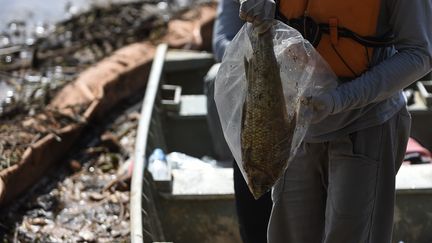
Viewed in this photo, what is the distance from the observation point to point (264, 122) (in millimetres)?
2506

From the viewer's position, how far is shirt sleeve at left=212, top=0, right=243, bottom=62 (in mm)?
2887

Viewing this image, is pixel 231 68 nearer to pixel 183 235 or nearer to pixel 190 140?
pixel 183 235

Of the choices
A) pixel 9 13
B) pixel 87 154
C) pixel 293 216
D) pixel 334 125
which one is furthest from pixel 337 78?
pixel 9 13

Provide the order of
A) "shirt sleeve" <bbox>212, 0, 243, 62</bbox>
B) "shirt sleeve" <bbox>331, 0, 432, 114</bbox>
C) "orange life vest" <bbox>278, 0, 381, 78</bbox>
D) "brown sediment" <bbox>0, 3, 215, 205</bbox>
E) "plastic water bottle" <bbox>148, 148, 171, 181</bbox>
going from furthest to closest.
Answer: "brown sediment" <bbox>0, 3, 215, 205</bbox>, "plastic water bottle" <bbox>148, 148, 171, 181</bbox>, "shirt sleeve" <bbox>212, 0, 243, 62</bbox>, "orange life vest" <bbox>278, 0, 381, 78</bbox>, "shirt sleeve" <bbox>331, 0, 432, 114</bbox>

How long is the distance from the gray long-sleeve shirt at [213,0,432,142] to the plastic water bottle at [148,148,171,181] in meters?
1.54

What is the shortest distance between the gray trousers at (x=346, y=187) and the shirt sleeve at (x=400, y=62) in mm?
216

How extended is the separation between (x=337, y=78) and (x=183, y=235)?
1840mm

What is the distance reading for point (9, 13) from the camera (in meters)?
8.38

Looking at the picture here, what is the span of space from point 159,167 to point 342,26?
1828mm

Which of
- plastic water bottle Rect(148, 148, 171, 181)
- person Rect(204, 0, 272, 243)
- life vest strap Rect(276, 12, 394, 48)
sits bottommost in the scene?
plastic water bottle Rect(148, 148, 171, 181)

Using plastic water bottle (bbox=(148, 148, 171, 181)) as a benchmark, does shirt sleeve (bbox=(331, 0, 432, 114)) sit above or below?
above

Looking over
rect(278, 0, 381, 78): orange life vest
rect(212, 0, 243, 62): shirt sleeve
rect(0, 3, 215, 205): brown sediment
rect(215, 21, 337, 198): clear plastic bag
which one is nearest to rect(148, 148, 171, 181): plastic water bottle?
rect(0, 3, 215, 205): brown sediment

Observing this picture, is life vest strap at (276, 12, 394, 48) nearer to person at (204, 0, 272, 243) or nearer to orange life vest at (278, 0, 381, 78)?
orange life vest at (278, 0, 381, 78)

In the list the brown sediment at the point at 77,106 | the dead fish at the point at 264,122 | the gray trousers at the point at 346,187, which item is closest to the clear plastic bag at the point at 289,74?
the dead fish at the point at 264,122
